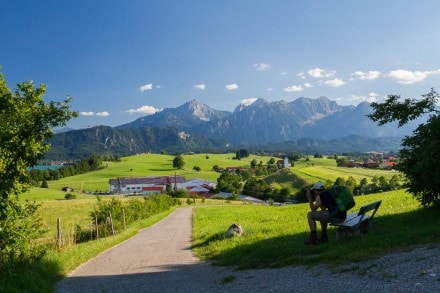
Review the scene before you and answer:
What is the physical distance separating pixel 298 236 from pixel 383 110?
6.74 m

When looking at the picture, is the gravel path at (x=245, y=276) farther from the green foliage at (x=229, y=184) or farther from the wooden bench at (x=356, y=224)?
the green foliage at (x=229, y=184)

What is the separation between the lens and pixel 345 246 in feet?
39.1

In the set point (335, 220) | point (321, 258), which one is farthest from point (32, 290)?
point (335, 220)

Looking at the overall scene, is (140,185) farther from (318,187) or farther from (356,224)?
(356,224)

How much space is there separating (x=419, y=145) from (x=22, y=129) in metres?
17.4

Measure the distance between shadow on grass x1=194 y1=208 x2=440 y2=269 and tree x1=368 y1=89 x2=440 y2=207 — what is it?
1096mm

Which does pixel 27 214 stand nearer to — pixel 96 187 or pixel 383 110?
pixel 383 110

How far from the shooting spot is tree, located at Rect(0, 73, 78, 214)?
16.8m

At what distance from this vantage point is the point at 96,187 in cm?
16275

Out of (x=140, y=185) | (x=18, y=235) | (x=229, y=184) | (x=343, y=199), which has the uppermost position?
(x=343, y=199)

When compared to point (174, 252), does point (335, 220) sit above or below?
above

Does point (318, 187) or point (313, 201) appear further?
point (313, 201)

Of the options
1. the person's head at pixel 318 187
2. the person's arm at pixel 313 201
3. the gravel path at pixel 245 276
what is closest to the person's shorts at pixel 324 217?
the person's arm at pixel 313 201

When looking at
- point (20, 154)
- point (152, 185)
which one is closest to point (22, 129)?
point (20, 154)
